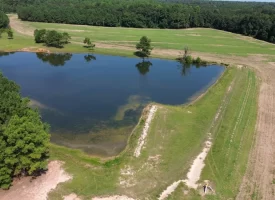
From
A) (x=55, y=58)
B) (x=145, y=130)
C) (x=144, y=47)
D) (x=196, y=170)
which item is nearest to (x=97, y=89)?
(x=145, y=130)

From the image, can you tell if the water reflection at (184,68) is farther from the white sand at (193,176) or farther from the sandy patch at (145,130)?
the white sand at (193,176)

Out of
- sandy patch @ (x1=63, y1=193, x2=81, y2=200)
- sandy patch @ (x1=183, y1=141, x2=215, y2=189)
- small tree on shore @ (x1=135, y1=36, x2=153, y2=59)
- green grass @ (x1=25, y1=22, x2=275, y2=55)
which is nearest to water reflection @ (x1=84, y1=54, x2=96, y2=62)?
small tree on shore @ (x1=135, y1=36, x2=153, y2=59)

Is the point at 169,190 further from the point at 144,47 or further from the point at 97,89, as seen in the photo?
the point at 144,47

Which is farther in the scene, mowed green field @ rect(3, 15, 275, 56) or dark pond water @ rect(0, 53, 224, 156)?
mowed green field @ rect(3, 15, 275, 56)

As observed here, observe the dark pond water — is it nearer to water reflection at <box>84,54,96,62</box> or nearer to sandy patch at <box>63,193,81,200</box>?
water reflection at <box>84,54,96,62</box>

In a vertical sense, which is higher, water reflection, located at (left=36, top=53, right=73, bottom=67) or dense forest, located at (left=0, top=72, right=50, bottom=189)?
water reflection, located at (left=36, top=53, right=73, bottom=67)
